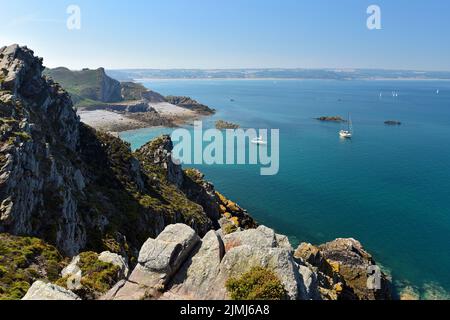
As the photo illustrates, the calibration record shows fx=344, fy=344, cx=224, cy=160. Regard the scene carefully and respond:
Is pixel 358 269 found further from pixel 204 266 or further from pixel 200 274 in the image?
pixel 200 274

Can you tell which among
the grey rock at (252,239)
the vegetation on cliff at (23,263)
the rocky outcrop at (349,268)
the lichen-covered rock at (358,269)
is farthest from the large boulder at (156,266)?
the lichen-covered rock at (358,269)

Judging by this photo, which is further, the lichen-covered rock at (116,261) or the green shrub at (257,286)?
the lichen-covered rock at (116,261)

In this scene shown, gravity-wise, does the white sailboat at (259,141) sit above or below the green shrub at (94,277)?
below

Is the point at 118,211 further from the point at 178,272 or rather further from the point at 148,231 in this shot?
the point at 178,272

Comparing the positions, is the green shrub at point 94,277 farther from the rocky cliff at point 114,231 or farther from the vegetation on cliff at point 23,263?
the vegetation on cliff at point 23,263

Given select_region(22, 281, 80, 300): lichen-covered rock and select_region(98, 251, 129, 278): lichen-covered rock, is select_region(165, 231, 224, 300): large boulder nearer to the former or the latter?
select_region(22, 281, 80, 300): lichen-covered rock

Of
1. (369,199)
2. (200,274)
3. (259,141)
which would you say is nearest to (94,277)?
(200,274)
